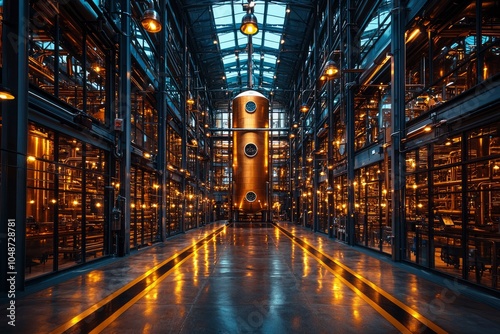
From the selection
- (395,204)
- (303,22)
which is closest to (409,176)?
(395,204)

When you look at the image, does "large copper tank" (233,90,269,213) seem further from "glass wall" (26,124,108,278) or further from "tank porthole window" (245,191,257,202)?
"glass wall" (26,124,108,278)

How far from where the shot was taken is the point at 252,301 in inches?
320

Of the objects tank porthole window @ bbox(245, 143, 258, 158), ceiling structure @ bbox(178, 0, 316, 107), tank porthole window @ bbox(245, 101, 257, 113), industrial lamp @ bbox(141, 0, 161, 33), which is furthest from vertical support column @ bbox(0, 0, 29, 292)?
tank porthole window @ bbox(245, 101, 257, 113)

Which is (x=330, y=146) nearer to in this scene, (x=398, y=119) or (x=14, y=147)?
(x=398, y=119)

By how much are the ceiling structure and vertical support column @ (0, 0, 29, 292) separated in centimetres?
1972

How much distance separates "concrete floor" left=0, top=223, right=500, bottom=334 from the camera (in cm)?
640

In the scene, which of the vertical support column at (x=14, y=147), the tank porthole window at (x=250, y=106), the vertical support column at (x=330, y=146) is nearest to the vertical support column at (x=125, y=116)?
the vertical support column at (x=14, y=147)

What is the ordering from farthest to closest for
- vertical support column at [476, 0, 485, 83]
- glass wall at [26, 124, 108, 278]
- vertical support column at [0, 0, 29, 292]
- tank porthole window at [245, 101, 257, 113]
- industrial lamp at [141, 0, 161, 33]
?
tank porthole window at [245, 101, 257, 113]
industrial lamp at [141, 0, 161, 33]
glass wall at [26, 124, 108, 278]
vertical support column at [476, 0, 485, 83]
vertical support column at [0, 0, 29, 292]

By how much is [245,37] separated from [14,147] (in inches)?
1299

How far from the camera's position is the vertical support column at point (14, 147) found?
8.41 metres

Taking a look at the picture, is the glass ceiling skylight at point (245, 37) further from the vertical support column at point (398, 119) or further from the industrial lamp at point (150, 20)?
the industrial lamp at point (150, 20)

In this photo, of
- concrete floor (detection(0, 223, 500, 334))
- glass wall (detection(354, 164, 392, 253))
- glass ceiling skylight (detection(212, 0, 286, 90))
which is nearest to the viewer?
concrete floor (detection(0, 223, 500, 334))

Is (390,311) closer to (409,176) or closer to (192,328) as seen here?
(192,328)

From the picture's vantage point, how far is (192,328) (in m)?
6.28
